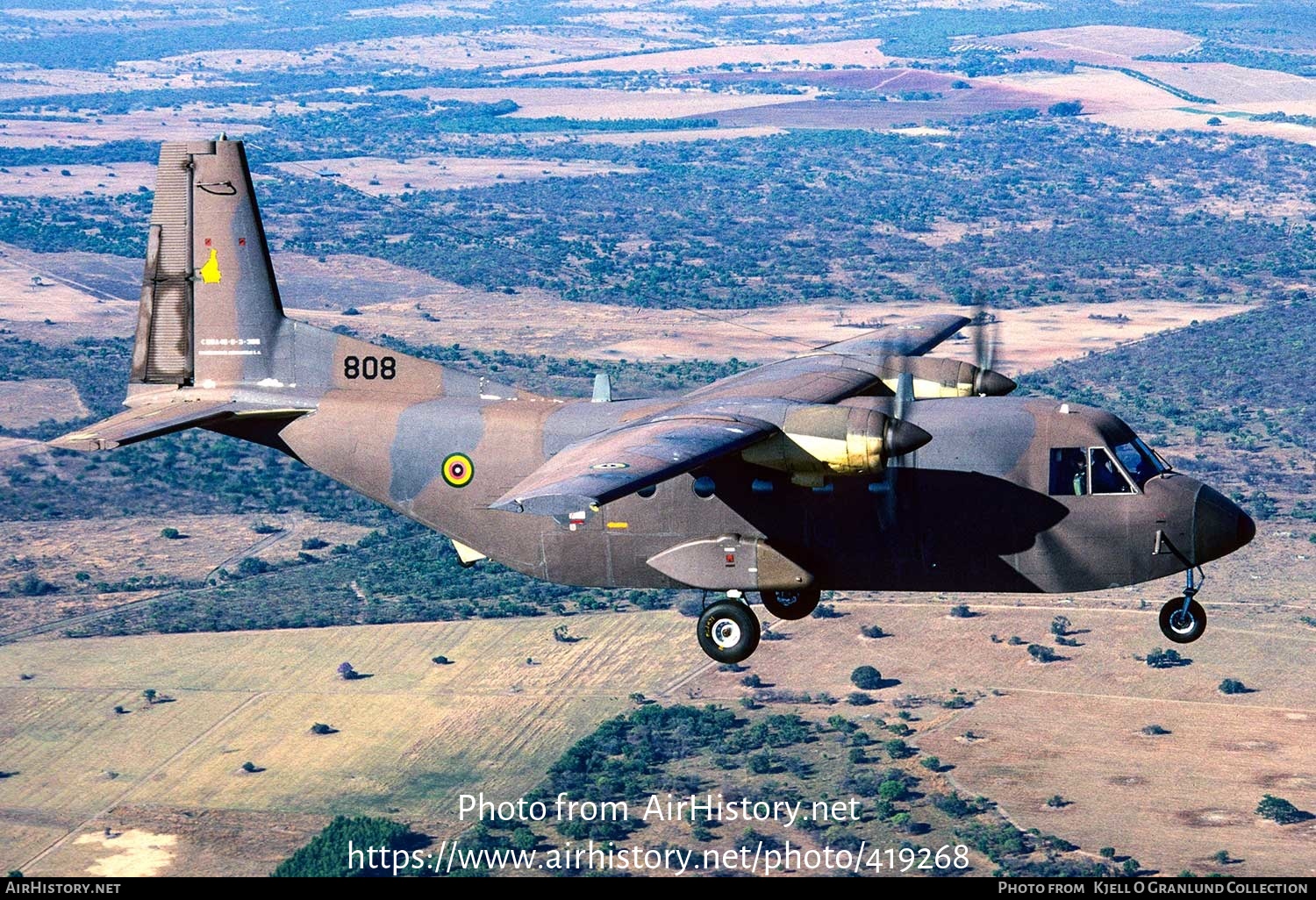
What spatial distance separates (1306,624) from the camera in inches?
4117

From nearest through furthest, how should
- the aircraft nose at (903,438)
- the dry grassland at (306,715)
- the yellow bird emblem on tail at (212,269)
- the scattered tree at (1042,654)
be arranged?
the aircraft nose at (903,438)
the yellow bird emblem on tail at (212,269)
the dry grassland at (306,715)
the scattered tree at (1042,654)

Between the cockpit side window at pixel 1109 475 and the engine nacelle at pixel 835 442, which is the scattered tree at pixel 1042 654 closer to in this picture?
the cockpit side window at pixel 1109 475

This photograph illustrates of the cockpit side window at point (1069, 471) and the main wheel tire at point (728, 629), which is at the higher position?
the cockpit side window at point (1069, 471)

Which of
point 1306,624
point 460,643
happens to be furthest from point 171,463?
point 1306,624

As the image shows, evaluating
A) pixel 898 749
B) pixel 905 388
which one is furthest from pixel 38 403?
pixel 905 388

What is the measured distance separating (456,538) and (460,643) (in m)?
61.3

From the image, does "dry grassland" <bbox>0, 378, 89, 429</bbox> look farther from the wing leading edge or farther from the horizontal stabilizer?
the wing leading edge

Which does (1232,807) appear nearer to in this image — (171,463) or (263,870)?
(263,870)

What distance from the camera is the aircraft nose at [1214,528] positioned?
40562 mm

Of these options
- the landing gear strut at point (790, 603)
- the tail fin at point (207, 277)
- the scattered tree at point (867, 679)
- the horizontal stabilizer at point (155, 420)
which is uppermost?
the tail fin at point (207, 277)

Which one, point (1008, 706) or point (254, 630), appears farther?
point (254, 630)

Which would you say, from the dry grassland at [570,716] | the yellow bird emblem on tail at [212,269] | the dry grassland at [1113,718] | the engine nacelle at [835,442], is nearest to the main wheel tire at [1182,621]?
the engine nacelle at [835,442]

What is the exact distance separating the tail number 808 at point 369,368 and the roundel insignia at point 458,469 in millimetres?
3254

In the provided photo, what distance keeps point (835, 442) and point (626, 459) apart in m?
4.56
